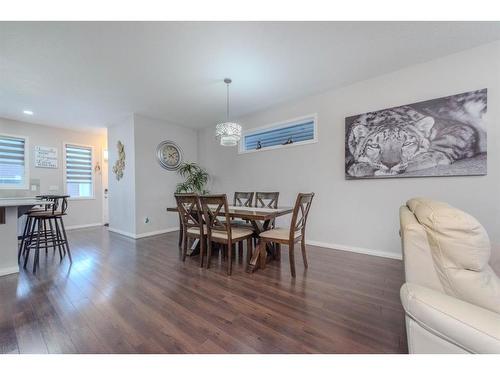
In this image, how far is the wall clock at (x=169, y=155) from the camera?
15.3ft

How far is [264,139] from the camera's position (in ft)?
13.9

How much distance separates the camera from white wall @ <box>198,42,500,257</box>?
2.27 metres

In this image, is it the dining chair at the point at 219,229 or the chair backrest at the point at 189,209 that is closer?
the dining chair at the point at 219,229

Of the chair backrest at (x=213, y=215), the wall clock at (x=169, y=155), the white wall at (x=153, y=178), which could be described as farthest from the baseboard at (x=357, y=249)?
the wall clock at (x=169, y=155)

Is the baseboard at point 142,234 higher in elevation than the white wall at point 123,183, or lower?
lower

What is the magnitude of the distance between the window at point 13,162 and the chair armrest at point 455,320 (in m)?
6.63

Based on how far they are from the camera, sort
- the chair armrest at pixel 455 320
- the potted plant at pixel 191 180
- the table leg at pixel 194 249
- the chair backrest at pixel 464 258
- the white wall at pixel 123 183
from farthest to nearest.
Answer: the potted plant at pixel 191 180 → the white wall at pixel 123 183 → the table leg at pixel 194 249 → the chair backrest at pixel 464 258 → the chair armrest at pixel 455 320

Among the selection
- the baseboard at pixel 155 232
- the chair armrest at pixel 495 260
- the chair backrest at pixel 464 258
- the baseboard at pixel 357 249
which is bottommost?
the baseboard at pixel 155 232

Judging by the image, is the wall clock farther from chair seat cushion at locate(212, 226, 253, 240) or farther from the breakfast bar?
chair seat cushion at locate(212, 226, 253, 240)

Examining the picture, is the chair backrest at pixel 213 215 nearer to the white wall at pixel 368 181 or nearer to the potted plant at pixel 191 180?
the white wall at pixel 368 181
